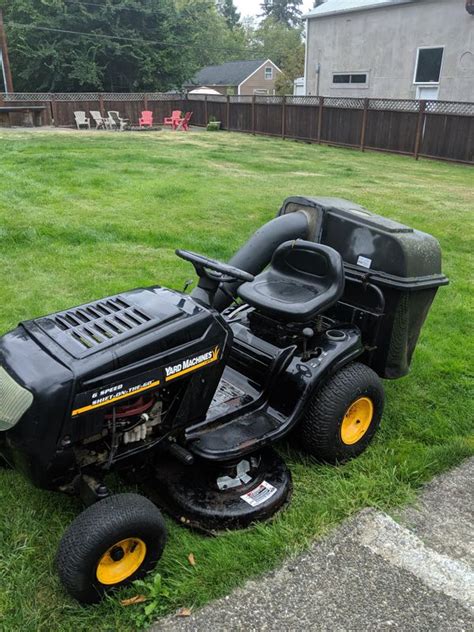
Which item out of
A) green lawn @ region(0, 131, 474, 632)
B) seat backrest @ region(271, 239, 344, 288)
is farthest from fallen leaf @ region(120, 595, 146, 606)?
seat backrest @ region(271, 239, 344, 288)

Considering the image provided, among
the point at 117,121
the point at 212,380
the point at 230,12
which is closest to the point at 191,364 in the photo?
the point at 212,380

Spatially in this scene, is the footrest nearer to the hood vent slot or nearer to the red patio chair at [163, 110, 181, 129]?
the hood vent slot

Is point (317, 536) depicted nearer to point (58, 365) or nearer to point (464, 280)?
point (58, 365)

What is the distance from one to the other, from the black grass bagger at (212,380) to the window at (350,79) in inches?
814

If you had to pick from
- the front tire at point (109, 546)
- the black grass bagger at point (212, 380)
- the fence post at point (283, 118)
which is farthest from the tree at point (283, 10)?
the front tire at point (109, 546)

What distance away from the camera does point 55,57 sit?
29484 mm

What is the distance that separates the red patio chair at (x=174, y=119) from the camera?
22562 millimetres

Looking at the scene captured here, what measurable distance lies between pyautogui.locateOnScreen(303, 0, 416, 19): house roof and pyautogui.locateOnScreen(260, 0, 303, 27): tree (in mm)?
72423

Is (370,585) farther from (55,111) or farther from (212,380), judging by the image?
(55,111)

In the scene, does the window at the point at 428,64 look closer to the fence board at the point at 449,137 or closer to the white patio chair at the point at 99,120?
the fence board at the point at 449,137

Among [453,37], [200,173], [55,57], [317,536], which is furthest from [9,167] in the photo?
[55,57]

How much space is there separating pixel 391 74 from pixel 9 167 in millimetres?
15301

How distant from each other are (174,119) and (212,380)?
2168 centimetres

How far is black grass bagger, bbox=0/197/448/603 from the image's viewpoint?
2035mm
